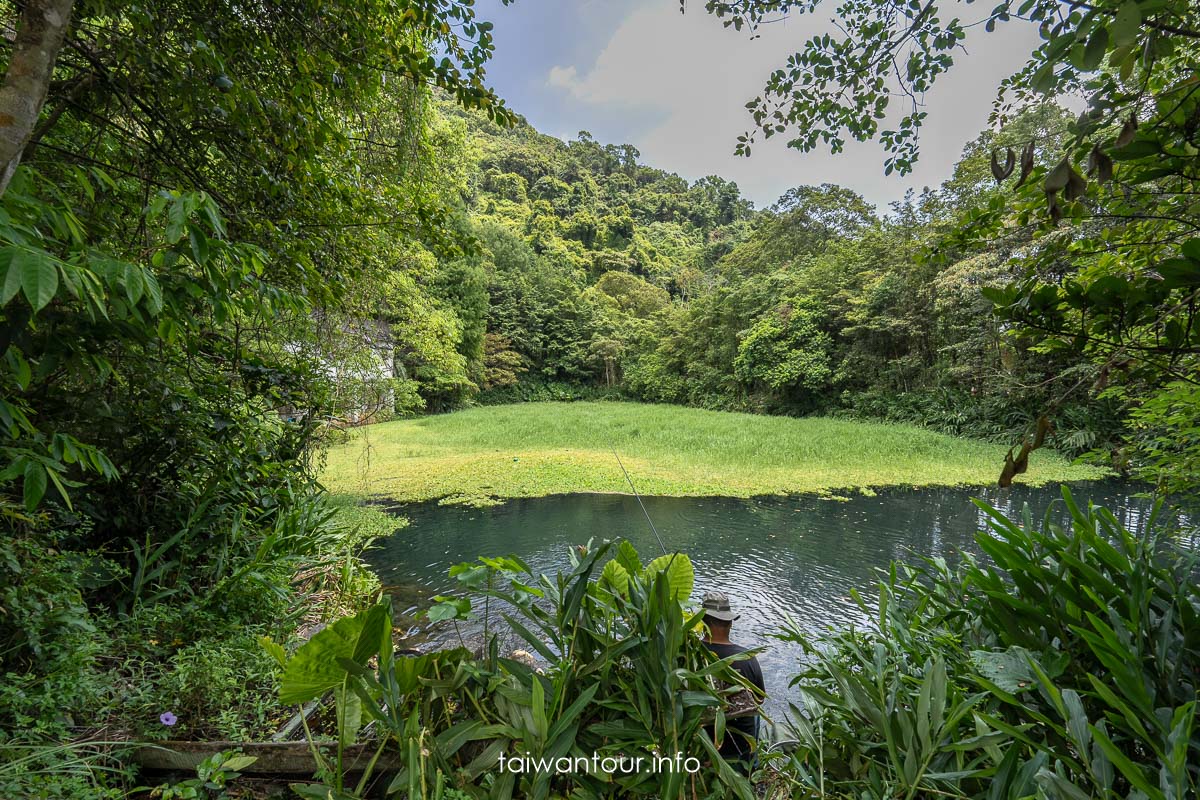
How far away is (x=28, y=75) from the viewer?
96cm

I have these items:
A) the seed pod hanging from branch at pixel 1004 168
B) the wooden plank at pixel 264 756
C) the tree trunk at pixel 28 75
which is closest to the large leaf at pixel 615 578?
the wooden plank at pixel 264 756

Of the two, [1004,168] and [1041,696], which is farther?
[1041,696]

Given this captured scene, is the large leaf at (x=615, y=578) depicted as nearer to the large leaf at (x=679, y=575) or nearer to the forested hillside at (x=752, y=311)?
the large leaf at (x=679, y=575)

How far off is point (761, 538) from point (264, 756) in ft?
14.7

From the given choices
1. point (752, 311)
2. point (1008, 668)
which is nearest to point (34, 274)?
point (1008, 668)

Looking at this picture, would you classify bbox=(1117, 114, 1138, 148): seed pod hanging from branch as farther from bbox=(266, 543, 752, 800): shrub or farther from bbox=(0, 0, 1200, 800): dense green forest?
bbox=(266, 543, 752, 800): shrub

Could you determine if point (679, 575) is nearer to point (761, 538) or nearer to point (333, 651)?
point (333, 651)

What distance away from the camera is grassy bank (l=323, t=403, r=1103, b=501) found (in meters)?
6.82

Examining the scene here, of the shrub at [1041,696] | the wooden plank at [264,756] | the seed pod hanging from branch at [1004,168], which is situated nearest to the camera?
the seed pod hanging from branch at [1004,168]

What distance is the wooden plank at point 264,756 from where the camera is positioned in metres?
1.01

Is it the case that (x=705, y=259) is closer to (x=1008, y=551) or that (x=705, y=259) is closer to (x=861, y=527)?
(x=861, y=527)

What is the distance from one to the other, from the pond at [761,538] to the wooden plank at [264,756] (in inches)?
70.2

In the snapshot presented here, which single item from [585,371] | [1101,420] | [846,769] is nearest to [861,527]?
[846,769]

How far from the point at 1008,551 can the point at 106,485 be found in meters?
3.51
